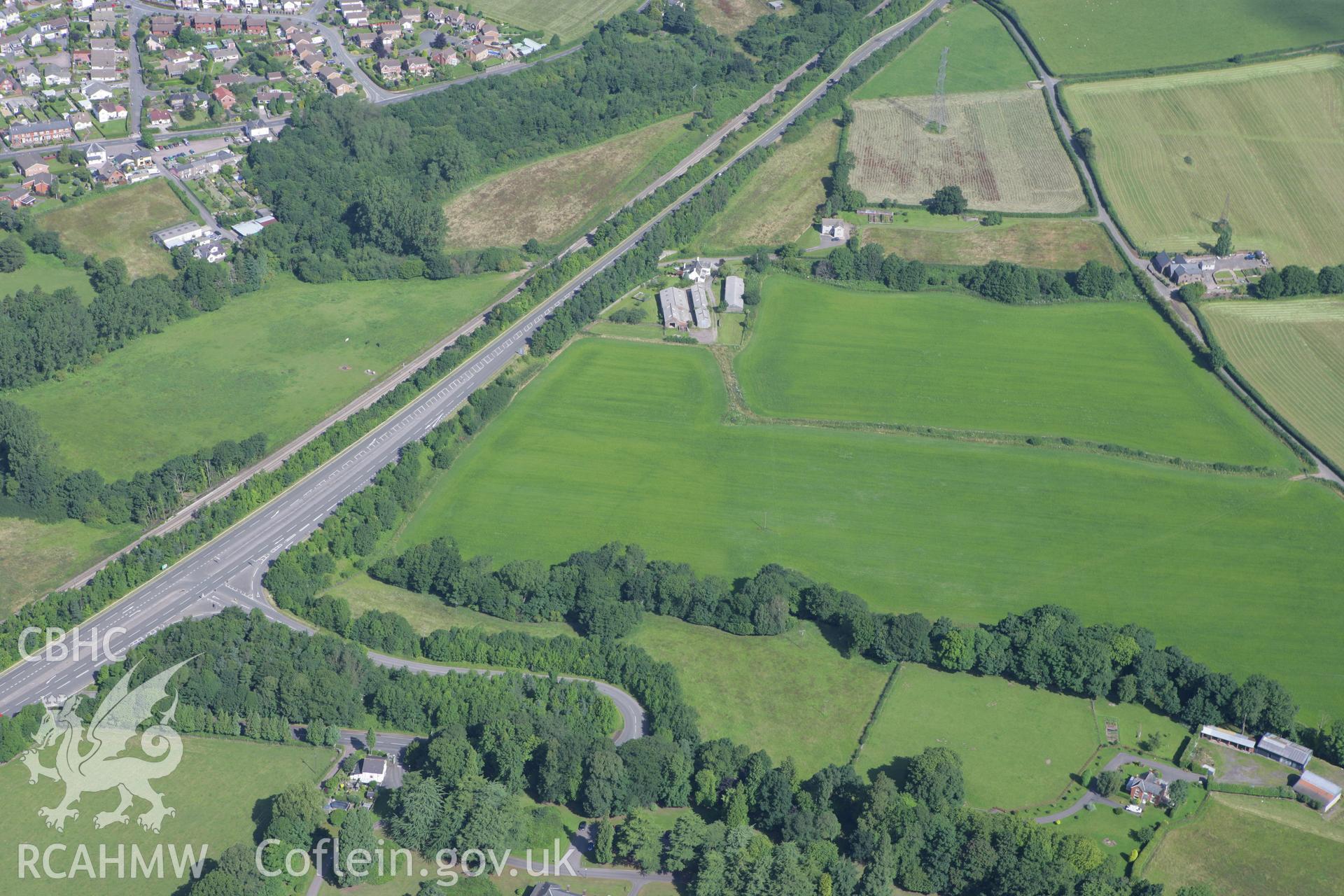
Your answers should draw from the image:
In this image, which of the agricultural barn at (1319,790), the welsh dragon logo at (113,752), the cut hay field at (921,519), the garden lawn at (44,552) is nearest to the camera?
the agricultural barn at (1319,790)

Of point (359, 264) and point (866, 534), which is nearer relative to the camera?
point (866, 534)

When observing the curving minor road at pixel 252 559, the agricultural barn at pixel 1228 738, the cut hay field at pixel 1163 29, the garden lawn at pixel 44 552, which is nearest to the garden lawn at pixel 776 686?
the curving minor road at pixel 252 559

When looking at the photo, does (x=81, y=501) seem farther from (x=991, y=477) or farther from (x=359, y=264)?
(x=991, y=477)

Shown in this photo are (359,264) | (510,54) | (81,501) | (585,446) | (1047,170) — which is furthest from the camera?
(510,54)

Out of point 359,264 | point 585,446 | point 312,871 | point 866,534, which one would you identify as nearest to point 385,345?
point 359,264

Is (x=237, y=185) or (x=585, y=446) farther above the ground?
(x=237, y=185)

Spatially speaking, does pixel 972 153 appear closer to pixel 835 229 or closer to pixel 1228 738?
pixel 835 229

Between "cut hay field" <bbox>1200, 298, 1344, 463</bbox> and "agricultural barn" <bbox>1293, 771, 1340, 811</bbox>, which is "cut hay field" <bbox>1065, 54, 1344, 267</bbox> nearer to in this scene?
"cut hay field" <bbox>1200, 298, 1344, 463</bbox>

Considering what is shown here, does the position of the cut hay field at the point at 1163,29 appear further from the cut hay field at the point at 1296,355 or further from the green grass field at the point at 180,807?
the green grass field at the point at 180,807
